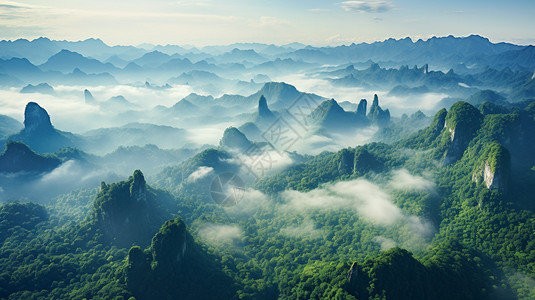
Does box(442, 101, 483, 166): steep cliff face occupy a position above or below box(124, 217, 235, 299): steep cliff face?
above

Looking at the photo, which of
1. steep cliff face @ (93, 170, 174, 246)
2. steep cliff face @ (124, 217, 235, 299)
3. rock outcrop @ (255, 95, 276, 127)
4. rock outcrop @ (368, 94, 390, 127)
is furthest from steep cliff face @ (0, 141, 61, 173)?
rock outcrop @ (368, 94, 390, 127)

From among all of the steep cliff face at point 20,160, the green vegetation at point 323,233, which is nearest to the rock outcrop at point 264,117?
the green vegetation at point 323,233

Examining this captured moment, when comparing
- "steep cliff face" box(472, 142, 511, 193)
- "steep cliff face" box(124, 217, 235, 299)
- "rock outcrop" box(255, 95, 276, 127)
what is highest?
"steep cliff face" box(472, 142, 511, 193)

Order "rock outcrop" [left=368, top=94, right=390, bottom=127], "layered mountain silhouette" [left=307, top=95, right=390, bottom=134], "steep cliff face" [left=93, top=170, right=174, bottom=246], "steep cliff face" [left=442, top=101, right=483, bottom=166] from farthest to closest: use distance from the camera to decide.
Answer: "rock outcrop" [left=368, top=94, right=390, bottom=127], "layered mountain silhouette" [left=307, top=95, right=390, bottom=134], "steep cliff face" [left=442, top=101, right=483, bottom=166], "steep cliff face" [left=93, top=170, right=174, bottom=246]

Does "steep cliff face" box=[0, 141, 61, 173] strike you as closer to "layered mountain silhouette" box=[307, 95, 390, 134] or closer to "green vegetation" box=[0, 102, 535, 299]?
"green vegetation" box=[0, 102, 535, 299]

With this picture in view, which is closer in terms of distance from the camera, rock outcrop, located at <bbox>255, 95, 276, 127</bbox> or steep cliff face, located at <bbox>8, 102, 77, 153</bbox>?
steep cliff face, located at <bbox>8, 102, 77, 153</bbox>

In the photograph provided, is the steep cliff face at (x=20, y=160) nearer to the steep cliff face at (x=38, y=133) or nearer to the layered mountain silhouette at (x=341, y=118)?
the steep cliff face at (x=38, y=133)

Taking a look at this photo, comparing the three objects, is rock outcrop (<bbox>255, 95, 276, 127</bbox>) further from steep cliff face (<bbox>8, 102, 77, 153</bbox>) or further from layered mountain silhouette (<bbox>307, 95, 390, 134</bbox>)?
steep cliff face (<bbox>8, 102, 77, 153</bbox>)

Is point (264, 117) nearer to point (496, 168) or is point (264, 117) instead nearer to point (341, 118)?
point (341, 118)

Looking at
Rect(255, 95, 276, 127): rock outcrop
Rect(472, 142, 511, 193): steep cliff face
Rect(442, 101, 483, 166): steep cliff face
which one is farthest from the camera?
Result: Rect(255, 95, 276, 127): rock outcrop

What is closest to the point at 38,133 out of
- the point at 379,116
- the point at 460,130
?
the point at 460,130
